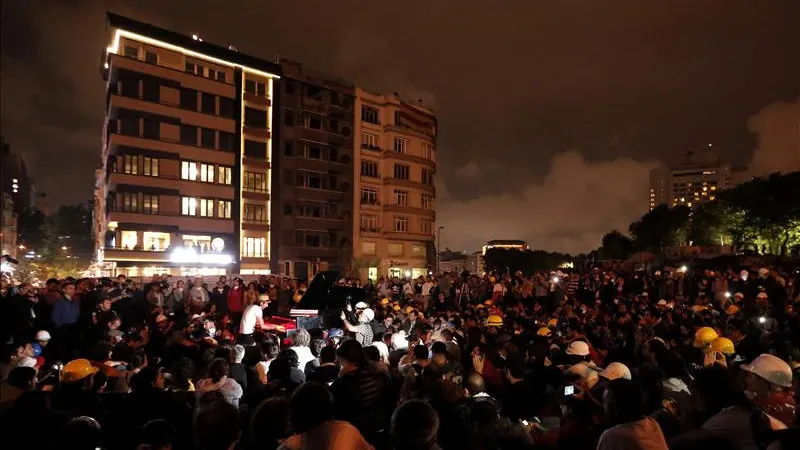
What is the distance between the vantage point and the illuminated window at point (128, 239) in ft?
145

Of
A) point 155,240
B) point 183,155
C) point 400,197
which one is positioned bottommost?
point 155,240

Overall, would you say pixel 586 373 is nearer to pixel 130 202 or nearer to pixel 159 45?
pixel 130 202

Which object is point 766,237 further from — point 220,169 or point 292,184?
point 220,169

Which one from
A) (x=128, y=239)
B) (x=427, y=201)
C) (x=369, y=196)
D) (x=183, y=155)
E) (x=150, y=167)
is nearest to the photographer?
(x=128, y=239)

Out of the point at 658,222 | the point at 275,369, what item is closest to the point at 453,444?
the point at 275,369

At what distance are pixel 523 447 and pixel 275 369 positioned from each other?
3.18 m

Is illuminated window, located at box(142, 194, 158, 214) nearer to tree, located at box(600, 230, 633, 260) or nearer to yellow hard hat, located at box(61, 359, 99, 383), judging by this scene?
yellow hard hat, located at box(61, 359, 99, 383)

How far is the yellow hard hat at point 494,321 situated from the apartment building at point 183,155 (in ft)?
111

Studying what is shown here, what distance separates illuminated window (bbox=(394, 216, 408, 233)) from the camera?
213 ft

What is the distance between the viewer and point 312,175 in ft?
194

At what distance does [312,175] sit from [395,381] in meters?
52.6

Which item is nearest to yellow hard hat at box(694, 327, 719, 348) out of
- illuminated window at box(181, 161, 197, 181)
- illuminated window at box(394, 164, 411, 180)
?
illuminated window at box(181, 161, 197, 181)

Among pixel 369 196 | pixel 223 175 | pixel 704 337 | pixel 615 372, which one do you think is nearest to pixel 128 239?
pixel 223 175

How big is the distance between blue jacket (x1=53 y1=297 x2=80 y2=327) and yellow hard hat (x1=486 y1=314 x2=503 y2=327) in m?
9.44
